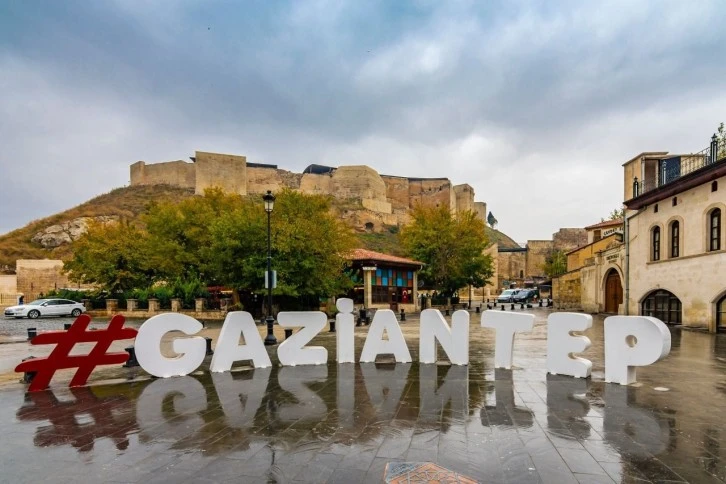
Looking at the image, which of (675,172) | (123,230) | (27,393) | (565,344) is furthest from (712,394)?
(123,230)

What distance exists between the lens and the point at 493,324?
867cm

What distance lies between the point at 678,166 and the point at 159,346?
77.2 ft

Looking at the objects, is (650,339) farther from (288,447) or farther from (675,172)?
(675,172)

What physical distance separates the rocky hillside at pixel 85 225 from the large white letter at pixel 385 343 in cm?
4087

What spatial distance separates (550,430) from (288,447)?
3.16 m

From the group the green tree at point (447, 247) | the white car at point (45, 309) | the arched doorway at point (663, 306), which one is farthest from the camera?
the green tree at point (447, 247)

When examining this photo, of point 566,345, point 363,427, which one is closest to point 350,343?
point 363,427

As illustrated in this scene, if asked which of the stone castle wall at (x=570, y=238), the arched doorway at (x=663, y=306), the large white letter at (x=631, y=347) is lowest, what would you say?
the arched doorway at (x=663, y=306)

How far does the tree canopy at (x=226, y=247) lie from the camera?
2184 centimetres

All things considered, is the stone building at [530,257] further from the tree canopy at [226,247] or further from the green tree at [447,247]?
the tree canopy at [226,247]

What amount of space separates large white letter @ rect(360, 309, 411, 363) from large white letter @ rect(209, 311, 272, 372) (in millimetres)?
2331

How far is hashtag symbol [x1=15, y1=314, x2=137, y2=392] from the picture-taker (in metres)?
7.20

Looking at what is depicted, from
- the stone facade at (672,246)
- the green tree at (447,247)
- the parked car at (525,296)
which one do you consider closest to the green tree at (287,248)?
the green tree at (447,247)

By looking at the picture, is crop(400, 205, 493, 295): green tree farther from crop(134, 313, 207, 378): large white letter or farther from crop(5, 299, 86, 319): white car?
crop(134, 313, 207, 378): large white letter
